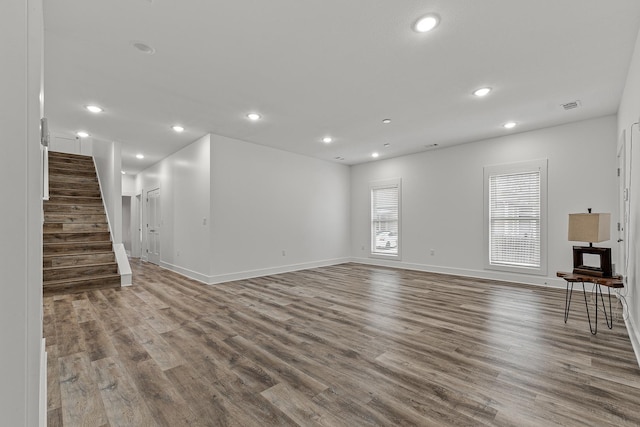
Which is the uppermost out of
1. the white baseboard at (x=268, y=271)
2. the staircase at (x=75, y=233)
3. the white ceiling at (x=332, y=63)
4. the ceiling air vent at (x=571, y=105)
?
the white ceiling at (x=332, y=63)

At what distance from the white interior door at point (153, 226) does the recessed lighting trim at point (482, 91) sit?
734cm

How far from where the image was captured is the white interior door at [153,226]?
7535mm

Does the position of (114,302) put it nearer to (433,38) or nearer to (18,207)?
(18,207)

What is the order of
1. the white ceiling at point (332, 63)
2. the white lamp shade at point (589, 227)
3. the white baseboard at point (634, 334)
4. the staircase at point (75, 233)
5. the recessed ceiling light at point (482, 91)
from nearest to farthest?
the white ceiling at point (332, 63)
the white baseboard at point (634, 334)
the white lamp shade at point (589, 227)
the recessed ceiling light at point (482, 91)
the staircase at point (75, 233)

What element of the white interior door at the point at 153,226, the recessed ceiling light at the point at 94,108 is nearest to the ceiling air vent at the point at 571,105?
the recessed ceiling light at the point at 94,108

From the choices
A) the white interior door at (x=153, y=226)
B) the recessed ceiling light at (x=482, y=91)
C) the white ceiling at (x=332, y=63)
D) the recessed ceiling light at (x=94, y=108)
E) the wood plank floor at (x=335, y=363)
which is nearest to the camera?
the wood plank floor at (x=335, y=363)

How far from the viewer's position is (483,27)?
2338mm

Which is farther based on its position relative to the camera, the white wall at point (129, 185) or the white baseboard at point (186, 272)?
the white wall at point (129, 185)

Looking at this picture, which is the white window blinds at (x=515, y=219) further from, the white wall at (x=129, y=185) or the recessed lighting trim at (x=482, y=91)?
the white wall at (x=129, y=185)

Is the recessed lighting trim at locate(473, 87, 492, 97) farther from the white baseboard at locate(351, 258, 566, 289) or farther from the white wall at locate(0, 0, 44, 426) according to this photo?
the white wall at locate(0, 0, 44, 426)

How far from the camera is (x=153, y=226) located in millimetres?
7852

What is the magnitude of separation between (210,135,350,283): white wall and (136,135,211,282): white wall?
10.0 inches

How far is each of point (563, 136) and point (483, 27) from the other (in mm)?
3590

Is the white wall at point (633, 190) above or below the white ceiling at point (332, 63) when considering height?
below
